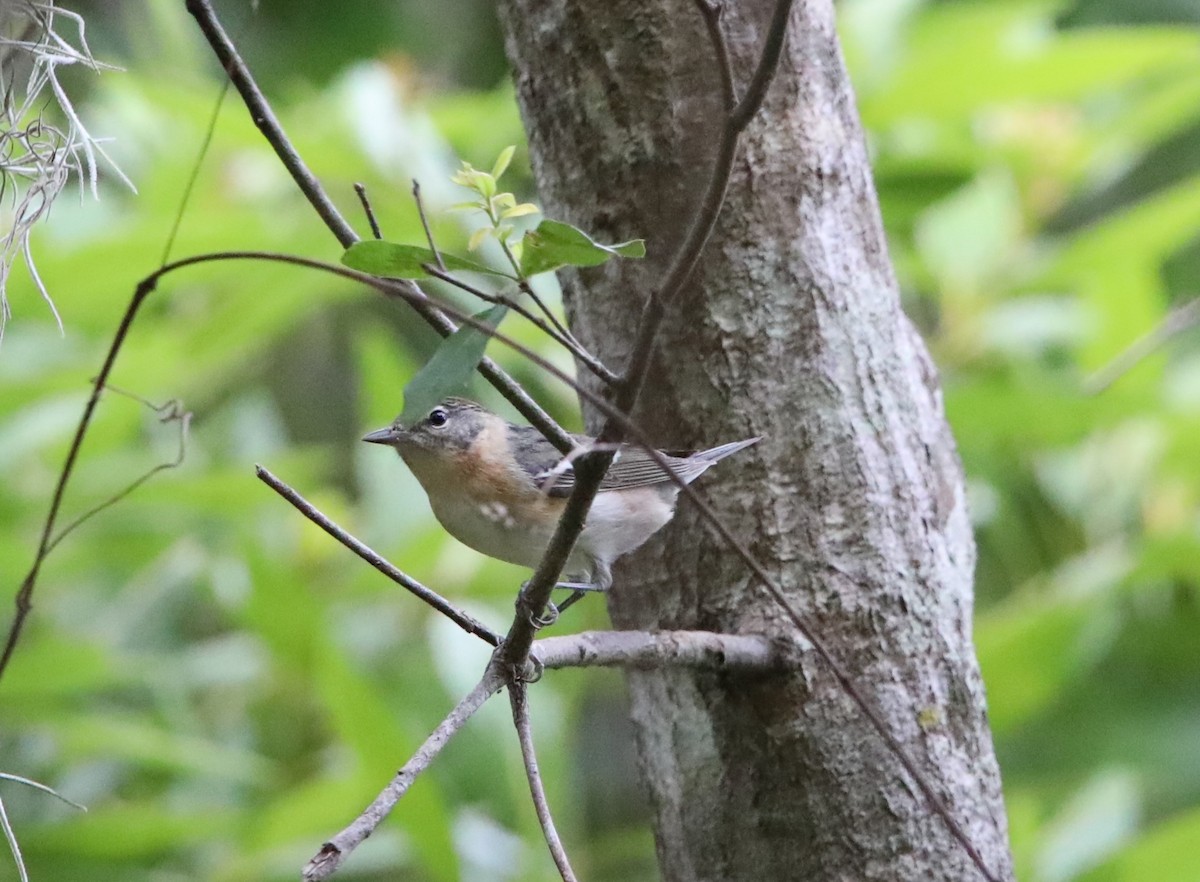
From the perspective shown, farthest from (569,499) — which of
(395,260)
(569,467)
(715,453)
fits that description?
(569,467)

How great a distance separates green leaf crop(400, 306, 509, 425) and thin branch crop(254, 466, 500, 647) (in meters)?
0.20

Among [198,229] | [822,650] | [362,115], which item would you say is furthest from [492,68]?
[822,650]

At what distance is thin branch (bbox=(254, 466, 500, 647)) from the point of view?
1.17m

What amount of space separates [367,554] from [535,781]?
0.85 feet

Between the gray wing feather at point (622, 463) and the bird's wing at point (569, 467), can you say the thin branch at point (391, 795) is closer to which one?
the gray wing feather at point (622, 463)

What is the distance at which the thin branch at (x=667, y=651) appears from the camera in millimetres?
1297

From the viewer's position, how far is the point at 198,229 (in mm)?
2523

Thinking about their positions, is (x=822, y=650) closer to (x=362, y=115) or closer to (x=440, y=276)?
(x=440, y=276)

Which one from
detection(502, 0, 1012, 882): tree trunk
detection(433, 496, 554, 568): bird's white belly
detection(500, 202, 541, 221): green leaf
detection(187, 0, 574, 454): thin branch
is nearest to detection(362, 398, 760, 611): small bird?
detection(433, 496, 554, 568): bird's white belly

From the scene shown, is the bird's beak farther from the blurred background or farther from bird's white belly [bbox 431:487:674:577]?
the blurred background

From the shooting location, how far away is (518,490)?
2.02 meters

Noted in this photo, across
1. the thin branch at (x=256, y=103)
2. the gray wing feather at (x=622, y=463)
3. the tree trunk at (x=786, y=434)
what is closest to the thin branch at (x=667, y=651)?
the tree trunk at (x=786, y=434)

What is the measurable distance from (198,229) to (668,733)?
1.49 metres

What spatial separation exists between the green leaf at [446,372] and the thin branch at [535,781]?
328 mm
